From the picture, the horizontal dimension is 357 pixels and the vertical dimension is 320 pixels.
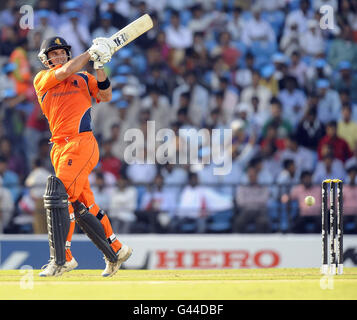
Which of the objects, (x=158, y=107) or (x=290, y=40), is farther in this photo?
(x=290, y=40)

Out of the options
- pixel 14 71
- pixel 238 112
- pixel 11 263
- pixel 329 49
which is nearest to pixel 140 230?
pixel 11 263

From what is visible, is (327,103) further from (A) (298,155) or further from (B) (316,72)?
(A) (298,155)

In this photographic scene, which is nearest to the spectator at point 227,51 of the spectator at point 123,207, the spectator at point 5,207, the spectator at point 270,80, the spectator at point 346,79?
the spectator at point 270,80

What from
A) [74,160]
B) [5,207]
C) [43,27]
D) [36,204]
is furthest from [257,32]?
[74,160]

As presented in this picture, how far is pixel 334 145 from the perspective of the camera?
12133mm

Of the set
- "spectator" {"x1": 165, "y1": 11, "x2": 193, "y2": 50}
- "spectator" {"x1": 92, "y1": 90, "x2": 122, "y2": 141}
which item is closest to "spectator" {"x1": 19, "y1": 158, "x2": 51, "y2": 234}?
"spectator" {"x1": 92, "y1": 90, "x2": 122, "y2": 141}

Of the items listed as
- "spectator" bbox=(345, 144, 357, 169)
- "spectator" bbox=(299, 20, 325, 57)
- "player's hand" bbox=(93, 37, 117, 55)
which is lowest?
"spectator" bbox=(345, 144, 357, 169)

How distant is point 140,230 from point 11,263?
181 cm

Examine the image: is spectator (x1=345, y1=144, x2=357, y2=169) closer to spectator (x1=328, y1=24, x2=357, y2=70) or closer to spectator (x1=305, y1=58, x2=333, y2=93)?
spectator (x1=305, y1=58, x2=333, y2=93)

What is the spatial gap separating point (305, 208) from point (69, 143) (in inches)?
194

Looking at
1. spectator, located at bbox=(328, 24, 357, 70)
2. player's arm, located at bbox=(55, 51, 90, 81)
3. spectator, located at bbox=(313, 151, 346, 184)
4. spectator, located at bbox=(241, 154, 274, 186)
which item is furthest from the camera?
spectator, located at bbox=(328, 24, 357, 70)

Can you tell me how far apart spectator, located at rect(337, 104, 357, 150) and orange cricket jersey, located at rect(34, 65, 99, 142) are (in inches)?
236

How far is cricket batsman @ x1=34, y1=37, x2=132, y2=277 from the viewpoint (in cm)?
695
